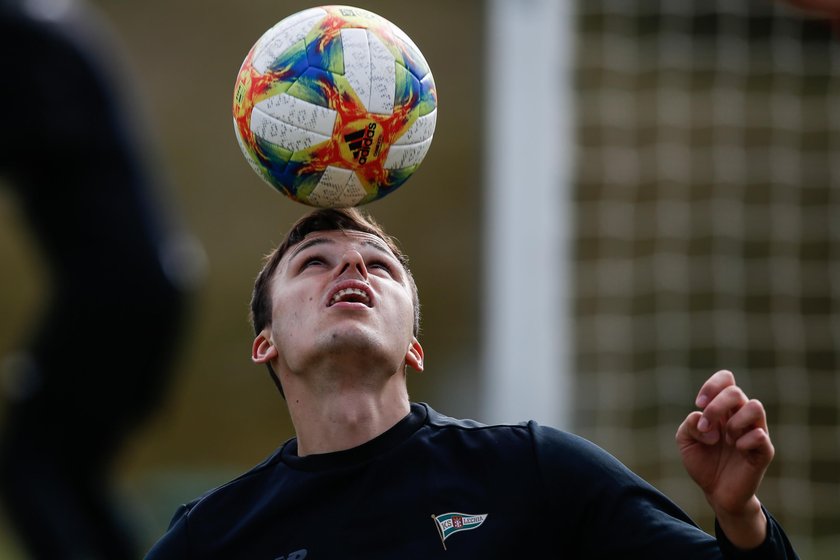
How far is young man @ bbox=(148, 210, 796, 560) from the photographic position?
293 cm

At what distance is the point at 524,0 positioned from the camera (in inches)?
277

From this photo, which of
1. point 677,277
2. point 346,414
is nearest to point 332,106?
point 346,414

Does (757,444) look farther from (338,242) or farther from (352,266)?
(338,242)

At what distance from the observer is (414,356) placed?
11.7 ft

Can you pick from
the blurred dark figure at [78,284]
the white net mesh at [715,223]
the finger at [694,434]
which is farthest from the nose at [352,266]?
the white net mesh at [715,223]

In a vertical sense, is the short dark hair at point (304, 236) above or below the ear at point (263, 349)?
above

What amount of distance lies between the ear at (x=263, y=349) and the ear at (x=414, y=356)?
34 centimetres

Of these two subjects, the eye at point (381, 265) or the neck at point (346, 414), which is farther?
the eye at point (381, 265)

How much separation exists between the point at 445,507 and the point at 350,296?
0.56 metres

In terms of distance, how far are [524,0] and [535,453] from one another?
423 centimetres

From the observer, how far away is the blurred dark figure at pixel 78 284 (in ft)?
14.9

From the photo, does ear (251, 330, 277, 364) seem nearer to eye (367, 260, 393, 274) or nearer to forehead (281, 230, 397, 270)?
forehead (281, 230, 397, 270)

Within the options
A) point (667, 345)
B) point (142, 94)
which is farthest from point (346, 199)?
point (142, 94)

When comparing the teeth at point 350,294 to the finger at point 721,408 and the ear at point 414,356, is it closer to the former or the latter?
the ear at point 414,356
